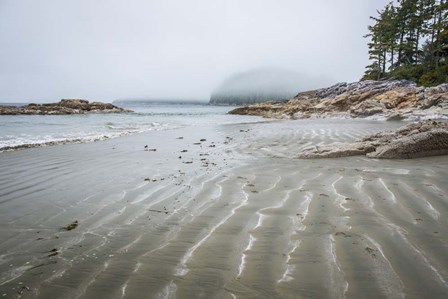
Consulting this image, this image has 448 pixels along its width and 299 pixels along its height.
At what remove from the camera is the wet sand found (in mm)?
1906

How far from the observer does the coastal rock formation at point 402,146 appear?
6000 millimetres

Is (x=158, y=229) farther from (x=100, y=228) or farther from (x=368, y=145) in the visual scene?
(x=368, y=145)

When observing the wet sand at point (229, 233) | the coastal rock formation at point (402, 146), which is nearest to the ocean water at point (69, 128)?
the wet sand at point (229, 233)

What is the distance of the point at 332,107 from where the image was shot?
27469mm

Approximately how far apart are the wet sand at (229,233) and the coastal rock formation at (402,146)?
0.77 m

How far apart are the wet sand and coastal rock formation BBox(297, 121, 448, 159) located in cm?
77

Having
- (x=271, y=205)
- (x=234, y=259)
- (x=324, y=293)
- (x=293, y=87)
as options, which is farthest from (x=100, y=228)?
(x=293, y=87)

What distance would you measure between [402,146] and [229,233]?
5219mm

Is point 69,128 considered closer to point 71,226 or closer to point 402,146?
point 71,226

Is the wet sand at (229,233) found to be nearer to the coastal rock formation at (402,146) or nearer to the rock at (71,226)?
the rock at (71,226)

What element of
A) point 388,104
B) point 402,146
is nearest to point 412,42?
point 388,104

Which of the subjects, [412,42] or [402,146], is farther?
[412,42]

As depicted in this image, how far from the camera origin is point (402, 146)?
237 inches

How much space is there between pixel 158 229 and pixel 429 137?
20.7 feet
